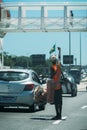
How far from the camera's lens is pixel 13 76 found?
21312 millimetres

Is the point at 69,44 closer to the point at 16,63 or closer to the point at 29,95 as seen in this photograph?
the point at 16,63

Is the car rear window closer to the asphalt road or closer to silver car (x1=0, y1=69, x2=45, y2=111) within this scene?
silver car (x1=0, y1=69, x2=45, y2=111)

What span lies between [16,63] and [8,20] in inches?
2864

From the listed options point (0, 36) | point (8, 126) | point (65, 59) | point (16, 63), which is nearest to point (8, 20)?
point (0, 36)

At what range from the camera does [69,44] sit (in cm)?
8438

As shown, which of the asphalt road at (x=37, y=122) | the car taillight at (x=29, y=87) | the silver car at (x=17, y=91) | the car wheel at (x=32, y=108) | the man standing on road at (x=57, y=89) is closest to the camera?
the asphalt road at (x=37, y=122)

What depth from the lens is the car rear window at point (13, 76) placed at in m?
21.2

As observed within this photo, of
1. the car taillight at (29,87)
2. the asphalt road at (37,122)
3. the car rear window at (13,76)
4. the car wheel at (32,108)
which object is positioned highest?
the car rear window at (13,76)

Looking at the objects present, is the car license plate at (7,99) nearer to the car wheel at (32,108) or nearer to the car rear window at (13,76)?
the car rear window at (13,76)

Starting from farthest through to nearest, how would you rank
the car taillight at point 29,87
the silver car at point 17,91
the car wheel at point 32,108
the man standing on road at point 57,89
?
the car wheel at point 32,108 < the car taillight at point 29,87 < the silver car at point 17,91 < the man standing on road at point 57,89

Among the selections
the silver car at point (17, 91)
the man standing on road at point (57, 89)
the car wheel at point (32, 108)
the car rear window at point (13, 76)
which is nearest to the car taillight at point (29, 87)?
the silver car at point (17, 91)

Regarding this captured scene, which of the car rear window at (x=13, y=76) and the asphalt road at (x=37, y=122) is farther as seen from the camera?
the car rear window at (x=13, y=76)

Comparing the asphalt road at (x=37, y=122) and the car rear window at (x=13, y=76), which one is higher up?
the car rear window at (x=13, y=76)

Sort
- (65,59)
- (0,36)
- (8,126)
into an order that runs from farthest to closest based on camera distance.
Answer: (65,59), (0,36), (8,126)
